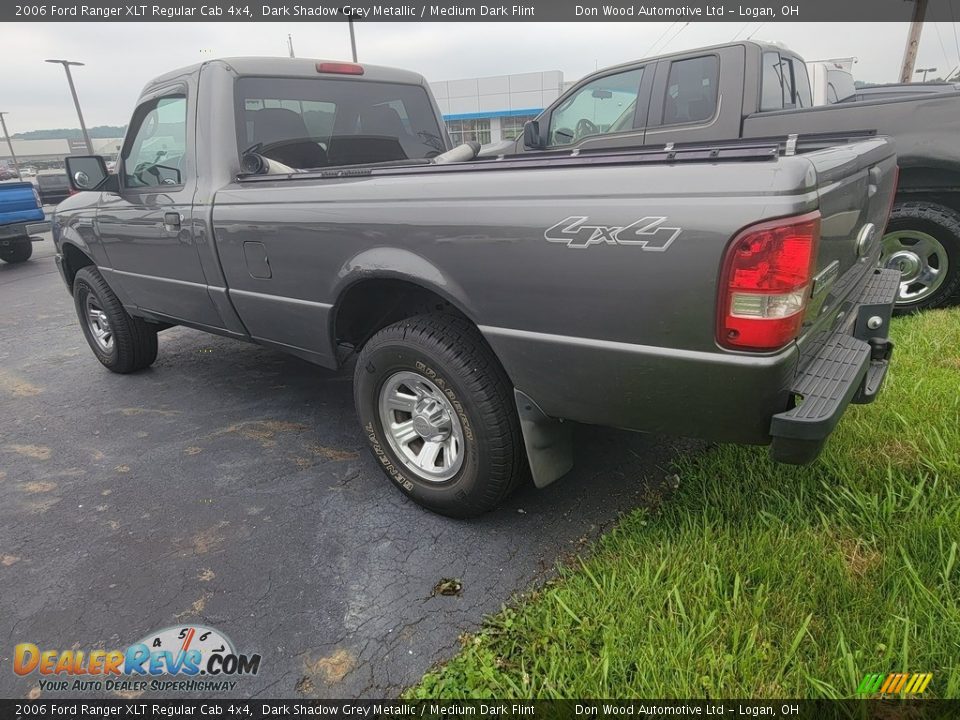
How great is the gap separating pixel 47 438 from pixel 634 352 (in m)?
3.72

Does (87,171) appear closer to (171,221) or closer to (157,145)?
(157,145)

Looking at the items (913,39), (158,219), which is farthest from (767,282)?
(913,39)

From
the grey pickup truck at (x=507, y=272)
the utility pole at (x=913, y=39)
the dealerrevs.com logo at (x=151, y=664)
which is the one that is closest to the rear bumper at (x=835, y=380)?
the grey pickup truck at (x=507, y=272)

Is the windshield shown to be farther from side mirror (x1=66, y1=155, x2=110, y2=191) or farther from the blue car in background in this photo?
the blue car in background

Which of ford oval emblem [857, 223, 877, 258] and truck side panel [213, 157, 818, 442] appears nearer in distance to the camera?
truck side panel [213, 157, 818, 442]

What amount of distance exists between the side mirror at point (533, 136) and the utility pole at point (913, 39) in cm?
1801

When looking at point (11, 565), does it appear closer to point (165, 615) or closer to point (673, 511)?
point (165, 615)

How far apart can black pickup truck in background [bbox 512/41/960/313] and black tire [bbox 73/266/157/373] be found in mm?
3869

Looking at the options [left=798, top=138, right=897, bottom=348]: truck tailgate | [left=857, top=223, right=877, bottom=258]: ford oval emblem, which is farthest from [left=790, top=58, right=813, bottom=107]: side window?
[left=857, top=223, right=877, bottom=258]: ford oval emblem

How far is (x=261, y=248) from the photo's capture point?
294cm

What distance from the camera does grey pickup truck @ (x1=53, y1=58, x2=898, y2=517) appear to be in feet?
5.59

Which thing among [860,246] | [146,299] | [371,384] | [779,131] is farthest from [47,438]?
[779,131]

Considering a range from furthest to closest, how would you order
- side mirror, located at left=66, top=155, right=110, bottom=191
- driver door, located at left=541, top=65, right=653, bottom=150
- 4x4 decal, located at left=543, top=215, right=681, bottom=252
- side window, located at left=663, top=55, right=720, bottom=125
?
driver door, located at left=541, top=65, right=653, bottom=150
side window, located at left=663, top=55, right=720, bottom=125
side mirror, located at left=66, top=155, right=110, bottom=191
4x4 decal, located at left=543, top=215, right=681, bottom=252

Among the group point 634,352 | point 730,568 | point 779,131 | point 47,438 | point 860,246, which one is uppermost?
point 779,131
